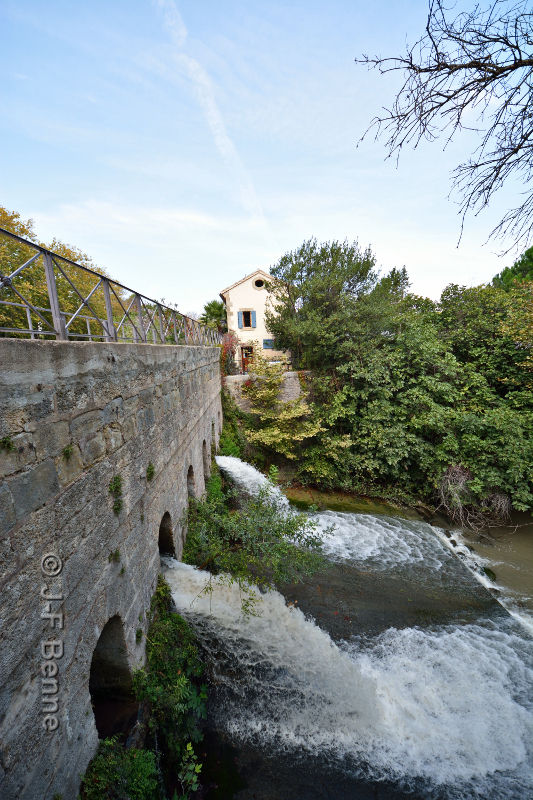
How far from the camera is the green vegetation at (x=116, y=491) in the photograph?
3.10 metres

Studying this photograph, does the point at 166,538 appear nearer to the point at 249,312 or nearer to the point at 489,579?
the point at 489,579

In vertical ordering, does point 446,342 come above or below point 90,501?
above

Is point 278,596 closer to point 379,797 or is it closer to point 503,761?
point 379,797

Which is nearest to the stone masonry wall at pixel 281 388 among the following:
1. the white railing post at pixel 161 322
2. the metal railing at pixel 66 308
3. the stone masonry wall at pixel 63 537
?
the metal railing at pixel 66 308

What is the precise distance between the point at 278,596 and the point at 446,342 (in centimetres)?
1112

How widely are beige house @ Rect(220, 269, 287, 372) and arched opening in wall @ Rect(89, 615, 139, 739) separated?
16177 mm

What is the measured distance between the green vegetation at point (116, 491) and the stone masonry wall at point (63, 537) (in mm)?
59

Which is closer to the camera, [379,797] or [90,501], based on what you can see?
[90,501]

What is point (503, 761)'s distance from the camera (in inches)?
158

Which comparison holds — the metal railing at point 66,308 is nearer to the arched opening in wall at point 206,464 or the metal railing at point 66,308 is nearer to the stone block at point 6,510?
the stone block at point 6,510

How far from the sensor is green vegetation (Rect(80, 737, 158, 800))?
8.06ft

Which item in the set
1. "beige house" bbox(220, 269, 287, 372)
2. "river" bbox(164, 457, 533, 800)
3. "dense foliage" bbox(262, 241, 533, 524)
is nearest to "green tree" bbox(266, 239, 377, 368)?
"dense foliage" bbox(262, 241, 533, 524)

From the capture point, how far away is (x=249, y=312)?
63.1 ft

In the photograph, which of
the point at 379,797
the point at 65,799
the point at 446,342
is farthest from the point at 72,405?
the point at 446,342
